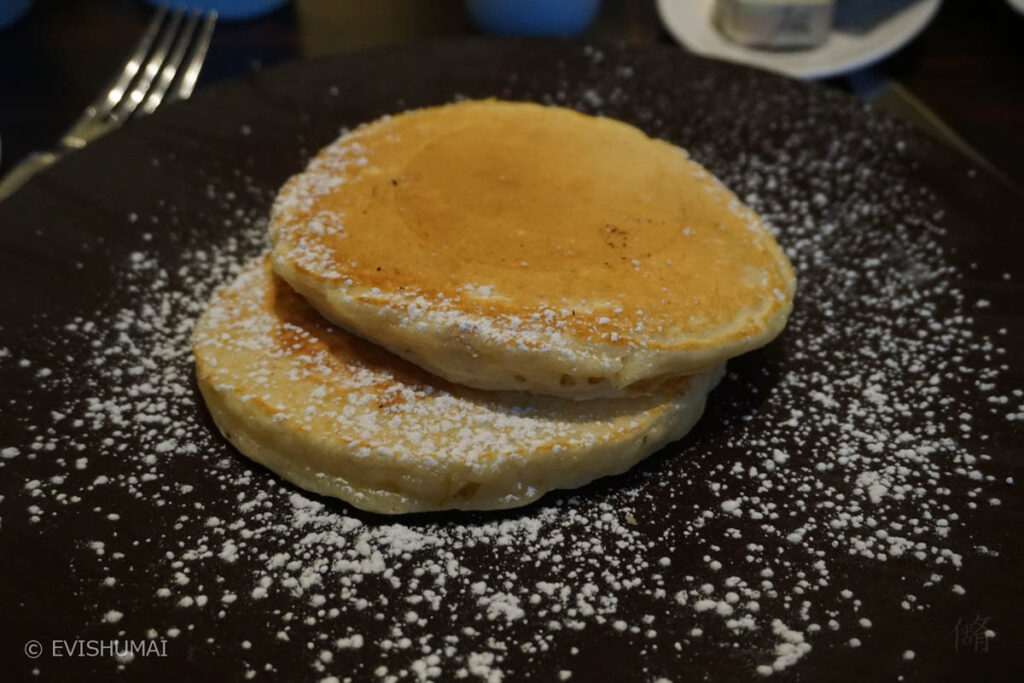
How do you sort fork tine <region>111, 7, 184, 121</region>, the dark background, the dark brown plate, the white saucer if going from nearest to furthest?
1. the dark brown plate
2. fork tine <region>111, 7, 184, 121</region>
3. the dark background
4. the white saucer

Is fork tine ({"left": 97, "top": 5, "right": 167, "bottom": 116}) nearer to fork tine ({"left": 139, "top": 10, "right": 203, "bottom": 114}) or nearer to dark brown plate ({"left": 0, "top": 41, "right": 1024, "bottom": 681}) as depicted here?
fork tine ({"left": 139, "top": 10, "right": 203, "bottom": 114})

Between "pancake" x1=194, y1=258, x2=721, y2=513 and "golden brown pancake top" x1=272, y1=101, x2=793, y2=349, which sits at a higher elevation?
"golden brown pancake top" x1=272, y1=101, x2=793, y2=349

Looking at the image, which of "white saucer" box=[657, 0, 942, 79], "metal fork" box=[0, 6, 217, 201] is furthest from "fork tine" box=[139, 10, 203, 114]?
"white saucer" box=[657, 0, 942, 79]

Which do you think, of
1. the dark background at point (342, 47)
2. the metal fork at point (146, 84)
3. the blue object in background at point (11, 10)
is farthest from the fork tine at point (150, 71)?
the blue object in background at point (11, 10)

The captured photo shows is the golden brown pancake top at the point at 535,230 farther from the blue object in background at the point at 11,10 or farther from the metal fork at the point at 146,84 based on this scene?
the blue object in background at the point at 11,10

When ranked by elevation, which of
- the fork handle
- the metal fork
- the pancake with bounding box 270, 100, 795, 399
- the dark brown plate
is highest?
the pancake with bounding box 270, 100, 795, 399

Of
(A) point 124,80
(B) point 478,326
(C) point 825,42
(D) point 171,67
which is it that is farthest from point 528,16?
(B) point 478,326

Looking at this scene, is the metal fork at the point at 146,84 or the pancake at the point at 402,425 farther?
the metal fork at the point at 146,84
